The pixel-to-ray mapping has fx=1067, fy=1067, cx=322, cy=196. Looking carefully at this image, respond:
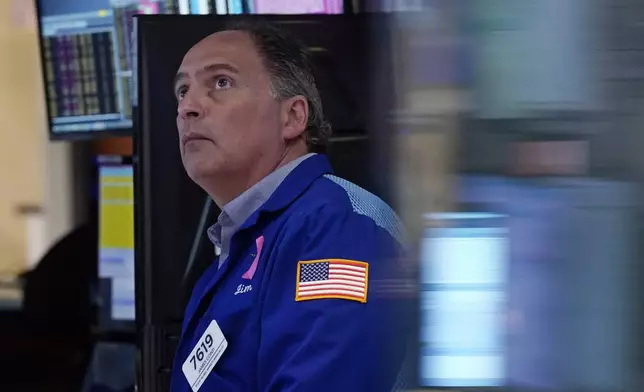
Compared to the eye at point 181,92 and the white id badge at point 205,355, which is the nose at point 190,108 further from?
the white id badge at point 205,355

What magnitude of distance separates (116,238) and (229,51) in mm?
862

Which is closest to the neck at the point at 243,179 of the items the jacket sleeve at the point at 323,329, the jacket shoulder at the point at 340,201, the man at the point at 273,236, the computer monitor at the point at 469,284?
the man at the point at 273,236

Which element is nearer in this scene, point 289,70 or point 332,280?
point 332,280

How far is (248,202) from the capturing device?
6.00 ft

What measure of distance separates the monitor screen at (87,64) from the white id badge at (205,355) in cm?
94

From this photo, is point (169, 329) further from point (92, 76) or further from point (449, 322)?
point (449, 322)

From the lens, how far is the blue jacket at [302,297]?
60.2 inches

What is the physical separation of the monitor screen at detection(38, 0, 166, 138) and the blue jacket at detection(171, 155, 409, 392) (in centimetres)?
87

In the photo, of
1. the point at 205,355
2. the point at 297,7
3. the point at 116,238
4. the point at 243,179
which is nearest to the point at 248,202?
the point at 243,179

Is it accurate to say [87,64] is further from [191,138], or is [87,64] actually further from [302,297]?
[302,297]

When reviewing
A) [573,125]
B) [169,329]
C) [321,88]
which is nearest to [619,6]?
[573,125]

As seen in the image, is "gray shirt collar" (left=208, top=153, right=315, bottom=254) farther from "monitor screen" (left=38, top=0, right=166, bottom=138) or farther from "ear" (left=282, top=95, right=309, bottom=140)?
"monitor screen" (left=38, top=0, right=166, bottom=138)

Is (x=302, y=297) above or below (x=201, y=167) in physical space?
below

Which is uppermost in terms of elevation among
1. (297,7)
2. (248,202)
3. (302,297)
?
(297,7)
